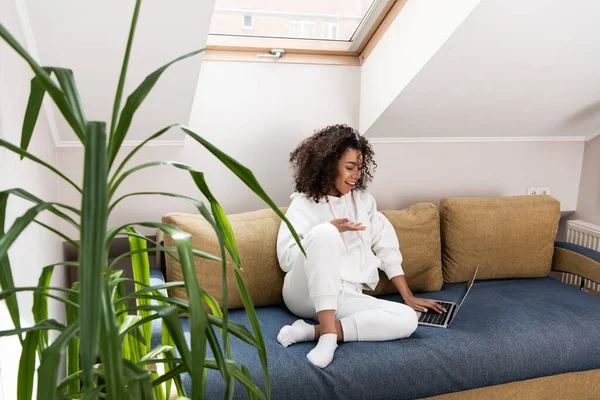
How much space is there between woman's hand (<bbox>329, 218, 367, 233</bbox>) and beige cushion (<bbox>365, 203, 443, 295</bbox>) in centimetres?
37

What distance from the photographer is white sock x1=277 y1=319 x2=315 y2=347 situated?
1.91 meters

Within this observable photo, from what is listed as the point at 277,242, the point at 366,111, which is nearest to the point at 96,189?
the point at 277,242

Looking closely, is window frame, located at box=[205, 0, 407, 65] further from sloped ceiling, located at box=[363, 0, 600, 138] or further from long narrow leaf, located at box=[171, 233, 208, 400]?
long narrow leaf, located at box=[171, 233, 208, 400]

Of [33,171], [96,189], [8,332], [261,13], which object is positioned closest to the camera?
[96,189]

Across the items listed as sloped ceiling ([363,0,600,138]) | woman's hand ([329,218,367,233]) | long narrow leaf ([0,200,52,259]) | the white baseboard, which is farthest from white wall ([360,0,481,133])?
long narrow leaf ([0,200,52,259])

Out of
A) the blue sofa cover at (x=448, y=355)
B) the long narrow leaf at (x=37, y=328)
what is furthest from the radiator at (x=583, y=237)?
the long narrow leaf at (x=37, y=328)

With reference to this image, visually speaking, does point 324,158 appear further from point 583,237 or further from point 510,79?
point 583,237

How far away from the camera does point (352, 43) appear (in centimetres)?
261

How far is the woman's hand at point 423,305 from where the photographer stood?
2.19 meters

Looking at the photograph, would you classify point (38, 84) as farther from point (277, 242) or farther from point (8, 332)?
point (277, 242)

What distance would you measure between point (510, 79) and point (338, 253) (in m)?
1.12

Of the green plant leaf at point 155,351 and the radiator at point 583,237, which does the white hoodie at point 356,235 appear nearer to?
the green plant leaf at point 155,351

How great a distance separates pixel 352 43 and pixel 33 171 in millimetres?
1530

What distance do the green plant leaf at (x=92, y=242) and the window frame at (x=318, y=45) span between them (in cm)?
177
